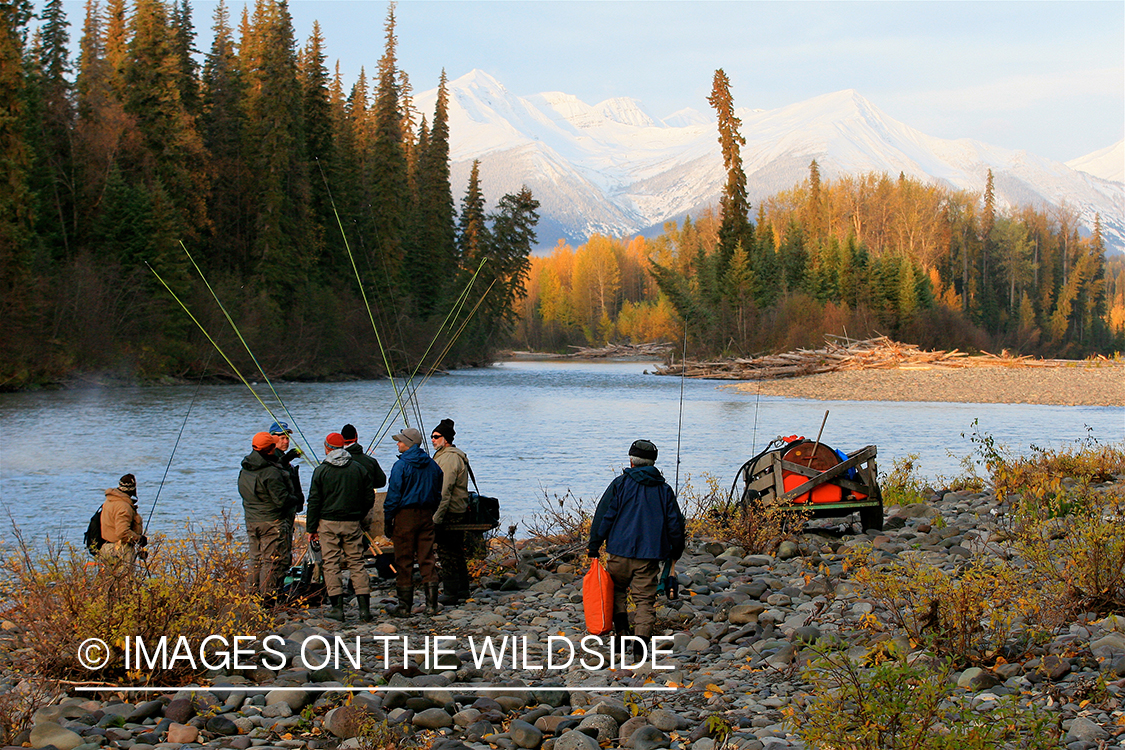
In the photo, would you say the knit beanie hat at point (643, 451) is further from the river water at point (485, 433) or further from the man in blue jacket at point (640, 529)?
the river water at point (485, 433)

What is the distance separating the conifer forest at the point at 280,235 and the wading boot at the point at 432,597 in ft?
64.2

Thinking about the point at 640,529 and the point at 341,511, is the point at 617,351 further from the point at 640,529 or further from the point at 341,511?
the point at 640,529

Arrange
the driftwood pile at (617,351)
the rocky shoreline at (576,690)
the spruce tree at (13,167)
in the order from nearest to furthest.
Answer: the rocky shoreline at (576,690) → the spruce tree at (13,167) → the driftwood pile at (617,351)

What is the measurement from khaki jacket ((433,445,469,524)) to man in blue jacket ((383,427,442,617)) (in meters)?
0.12

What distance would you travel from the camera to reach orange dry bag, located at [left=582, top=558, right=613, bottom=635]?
700cm

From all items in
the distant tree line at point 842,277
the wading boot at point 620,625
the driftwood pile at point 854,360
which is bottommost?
the wading boot at point 620,625

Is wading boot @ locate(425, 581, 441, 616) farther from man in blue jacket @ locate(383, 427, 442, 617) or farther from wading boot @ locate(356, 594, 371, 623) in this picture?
wading boot @ locate(356, 594, 371, 623)

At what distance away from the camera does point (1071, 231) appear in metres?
111

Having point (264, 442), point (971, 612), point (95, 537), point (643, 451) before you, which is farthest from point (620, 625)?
point (95, 537)

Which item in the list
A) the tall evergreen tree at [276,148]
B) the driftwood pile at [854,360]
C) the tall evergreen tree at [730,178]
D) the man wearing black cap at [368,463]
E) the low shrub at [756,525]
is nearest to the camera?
the man wearing black cap at [368,463]

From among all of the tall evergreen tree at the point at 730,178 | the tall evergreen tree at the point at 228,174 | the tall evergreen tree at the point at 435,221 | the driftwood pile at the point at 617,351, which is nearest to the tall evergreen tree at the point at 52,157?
the tall evergreen tree at the point at 228,174

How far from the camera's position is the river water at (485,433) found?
16.5 metres

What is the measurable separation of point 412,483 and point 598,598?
204 centimetres

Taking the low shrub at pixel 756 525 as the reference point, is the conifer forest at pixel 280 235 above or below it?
above
